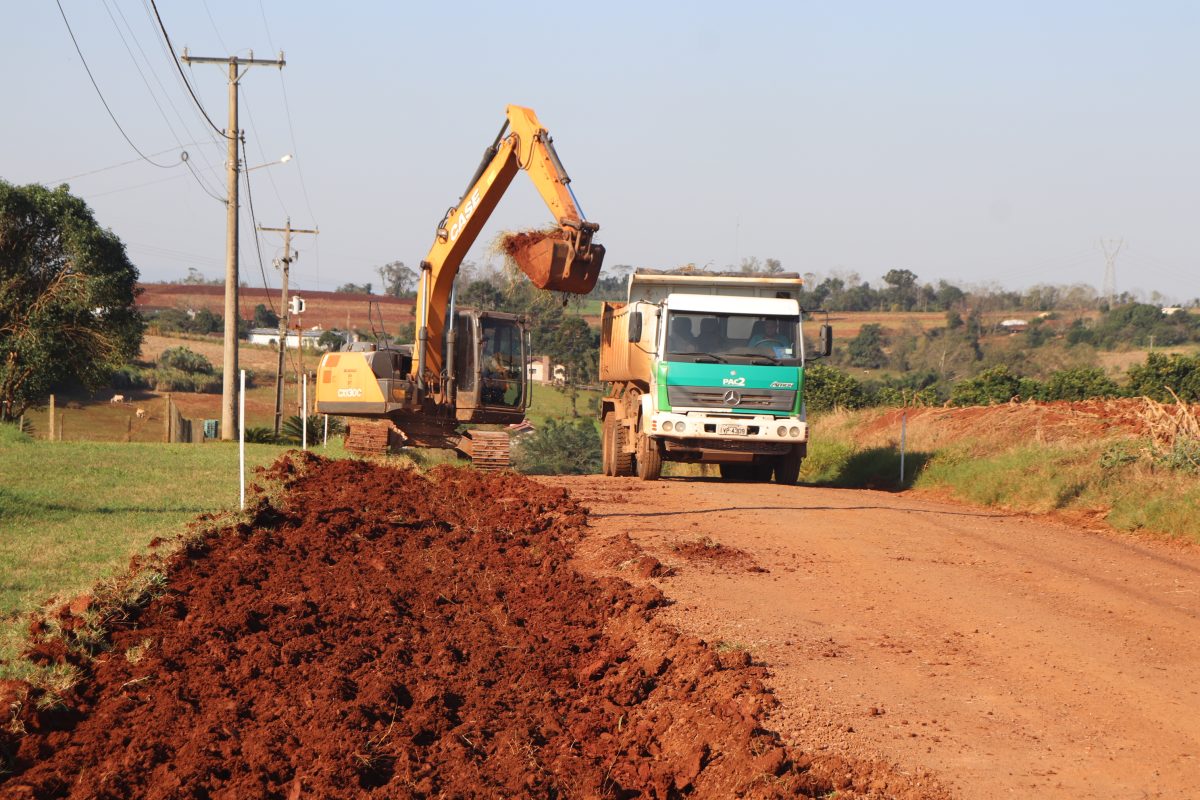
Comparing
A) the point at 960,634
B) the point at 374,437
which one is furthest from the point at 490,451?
the point at 960,634

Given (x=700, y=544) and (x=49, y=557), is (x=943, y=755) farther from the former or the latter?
(x=49, y=557)

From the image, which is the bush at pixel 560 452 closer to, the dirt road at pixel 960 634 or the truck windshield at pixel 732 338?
the truck windshield at pixel 732 338

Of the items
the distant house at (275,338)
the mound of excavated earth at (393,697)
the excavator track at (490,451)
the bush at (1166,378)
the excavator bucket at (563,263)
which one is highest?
the distant house at (275,338)

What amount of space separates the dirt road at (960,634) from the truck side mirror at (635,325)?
461 cm

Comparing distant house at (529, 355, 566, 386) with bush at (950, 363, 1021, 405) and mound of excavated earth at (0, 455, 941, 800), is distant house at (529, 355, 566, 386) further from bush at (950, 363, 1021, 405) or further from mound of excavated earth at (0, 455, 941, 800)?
mound of excavated earth at (0, 455, 941, 800)

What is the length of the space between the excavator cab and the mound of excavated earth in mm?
9980

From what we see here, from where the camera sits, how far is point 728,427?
19469mm

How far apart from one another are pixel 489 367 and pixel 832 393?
24098 millimetres

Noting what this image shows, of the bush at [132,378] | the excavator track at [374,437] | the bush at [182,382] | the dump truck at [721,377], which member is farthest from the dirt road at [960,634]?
the bush at [182,382]

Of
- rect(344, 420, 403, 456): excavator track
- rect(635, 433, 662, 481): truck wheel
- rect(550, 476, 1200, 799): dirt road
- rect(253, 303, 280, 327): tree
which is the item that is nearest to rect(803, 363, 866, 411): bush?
rect(635, 433, 662, 481): truck wheel

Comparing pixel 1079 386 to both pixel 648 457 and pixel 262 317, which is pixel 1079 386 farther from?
pixel 262 317

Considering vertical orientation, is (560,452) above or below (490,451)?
below

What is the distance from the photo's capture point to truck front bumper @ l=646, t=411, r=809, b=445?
63.6 ft

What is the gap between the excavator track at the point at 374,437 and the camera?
21.1 metres
